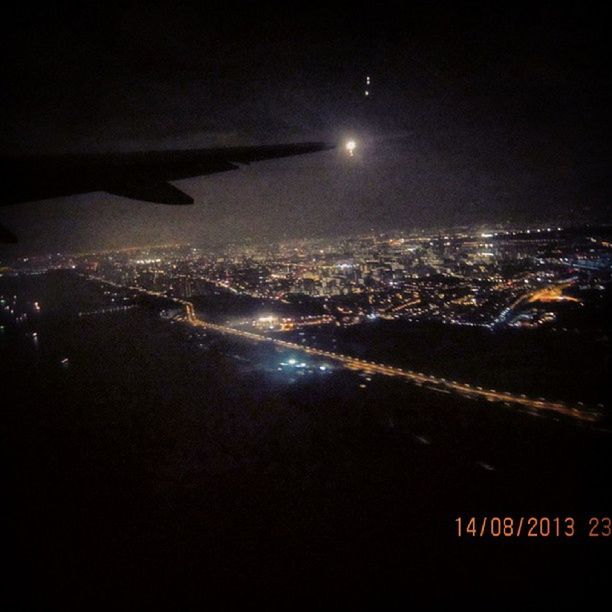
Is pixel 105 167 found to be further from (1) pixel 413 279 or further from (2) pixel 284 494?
(1) pixel 413 279

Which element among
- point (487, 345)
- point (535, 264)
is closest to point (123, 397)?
point (487, 345)

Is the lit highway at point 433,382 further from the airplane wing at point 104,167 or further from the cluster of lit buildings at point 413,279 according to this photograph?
the airplane wing at point 104,167

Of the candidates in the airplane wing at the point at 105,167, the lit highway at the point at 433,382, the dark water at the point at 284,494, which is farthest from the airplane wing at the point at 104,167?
the lit highway at the point at 433,382

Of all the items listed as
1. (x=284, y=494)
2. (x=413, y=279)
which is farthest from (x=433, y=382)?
(x=413, y=279)

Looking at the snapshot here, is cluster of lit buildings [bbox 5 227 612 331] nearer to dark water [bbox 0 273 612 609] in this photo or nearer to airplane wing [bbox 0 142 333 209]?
dark water [bbox 0 273 612 609]

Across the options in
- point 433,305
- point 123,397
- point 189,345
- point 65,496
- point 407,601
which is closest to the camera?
point 407,601

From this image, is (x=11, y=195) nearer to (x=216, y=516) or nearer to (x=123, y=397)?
(x=216, y=516)
